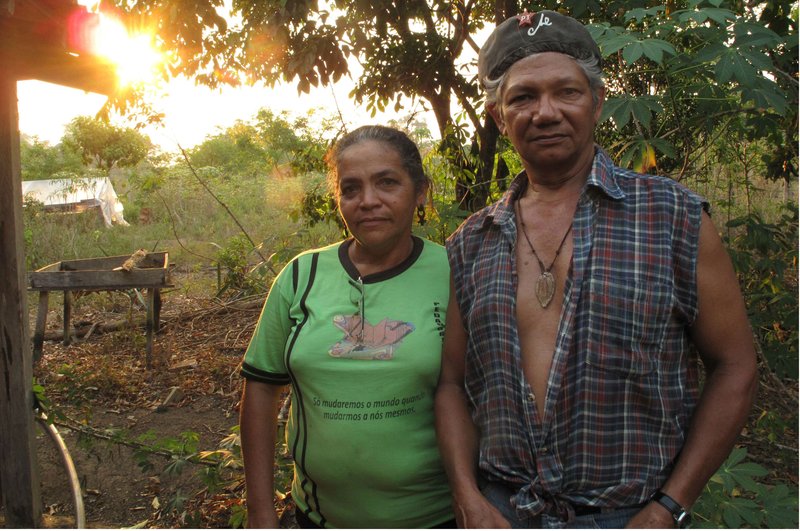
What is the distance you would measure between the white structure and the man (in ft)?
43.2

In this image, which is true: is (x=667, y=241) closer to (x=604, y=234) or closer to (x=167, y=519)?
(x=604, y=234)

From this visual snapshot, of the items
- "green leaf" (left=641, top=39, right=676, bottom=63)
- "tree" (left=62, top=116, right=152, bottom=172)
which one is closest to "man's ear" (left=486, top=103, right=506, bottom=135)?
"green leaf" (left=641, top=39, right=676, bottom=63)

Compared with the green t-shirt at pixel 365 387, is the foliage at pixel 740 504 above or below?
below

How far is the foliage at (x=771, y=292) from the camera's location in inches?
132

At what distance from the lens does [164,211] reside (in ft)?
51.0

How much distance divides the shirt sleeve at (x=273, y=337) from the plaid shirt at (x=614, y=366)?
1.89 feet

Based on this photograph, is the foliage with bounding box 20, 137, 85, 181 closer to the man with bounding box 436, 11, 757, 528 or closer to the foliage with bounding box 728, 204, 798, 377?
the foliage with bounding box 728, 204, 798, 377

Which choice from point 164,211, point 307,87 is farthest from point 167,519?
point 164,211

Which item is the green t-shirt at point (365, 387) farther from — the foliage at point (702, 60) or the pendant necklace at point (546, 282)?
the foliage at point (702, 60)

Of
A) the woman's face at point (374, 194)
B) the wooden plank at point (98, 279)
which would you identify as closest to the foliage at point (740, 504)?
the woman's face at point (374, 194)

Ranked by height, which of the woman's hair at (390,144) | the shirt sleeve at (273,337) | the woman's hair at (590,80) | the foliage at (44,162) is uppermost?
the foliage at (44,162)

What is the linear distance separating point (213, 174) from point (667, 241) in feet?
60.4

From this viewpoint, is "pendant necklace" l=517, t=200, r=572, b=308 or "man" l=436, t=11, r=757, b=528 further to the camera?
"pendant necklace" l=517, t=200, r=572, b=308

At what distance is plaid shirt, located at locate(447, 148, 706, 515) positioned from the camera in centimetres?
130
